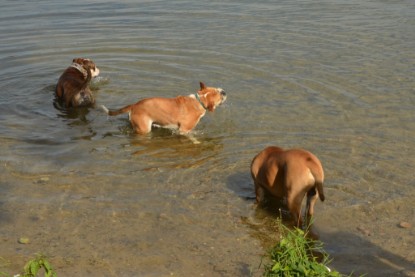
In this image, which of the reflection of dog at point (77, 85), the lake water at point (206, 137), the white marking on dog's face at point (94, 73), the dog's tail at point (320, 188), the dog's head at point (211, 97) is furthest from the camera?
the white marking on dog's face at point (94, 73)

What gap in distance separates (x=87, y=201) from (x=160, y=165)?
4.49ft

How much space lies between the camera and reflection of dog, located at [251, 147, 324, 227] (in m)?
5.96

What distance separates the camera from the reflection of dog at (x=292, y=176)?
596cm

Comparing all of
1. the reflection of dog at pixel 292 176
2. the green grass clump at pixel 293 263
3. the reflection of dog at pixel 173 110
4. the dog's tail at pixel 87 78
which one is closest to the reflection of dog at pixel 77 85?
the dog's tail at pixel 87 78

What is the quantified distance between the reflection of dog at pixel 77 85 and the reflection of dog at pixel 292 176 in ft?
14.0

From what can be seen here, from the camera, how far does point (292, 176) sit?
604 cm

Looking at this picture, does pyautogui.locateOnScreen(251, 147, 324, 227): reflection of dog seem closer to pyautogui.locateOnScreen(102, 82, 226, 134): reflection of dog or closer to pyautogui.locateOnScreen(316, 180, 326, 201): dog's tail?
pyautogui.locateOnScreen(316, 180, 326, 201): dog's tail

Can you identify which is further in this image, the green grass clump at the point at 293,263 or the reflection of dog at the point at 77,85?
the reflection of dog at the point at 77,85

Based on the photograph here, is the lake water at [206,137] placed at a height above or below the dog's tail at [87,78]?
below

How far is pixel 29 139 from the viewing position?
881cm

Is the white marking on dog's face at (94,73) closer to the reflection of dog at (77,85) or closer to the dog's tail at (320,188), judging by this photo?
the reflection of dog at (77,85)

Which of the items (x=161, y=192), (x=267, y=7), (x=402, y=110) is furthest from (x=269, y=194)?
(x=267, y=7)

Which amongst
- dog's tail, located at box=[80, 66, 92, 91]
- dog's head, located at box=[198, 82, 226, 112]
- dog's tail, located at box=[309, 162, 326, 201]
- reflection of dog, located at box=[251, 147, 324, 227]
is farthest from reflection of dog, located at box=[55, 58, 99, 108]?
dog's tail, located at box=[309, 162, 326, 201]

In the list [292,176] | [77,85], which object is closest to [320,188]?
[292,176]
